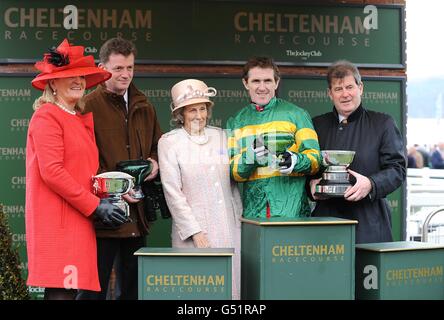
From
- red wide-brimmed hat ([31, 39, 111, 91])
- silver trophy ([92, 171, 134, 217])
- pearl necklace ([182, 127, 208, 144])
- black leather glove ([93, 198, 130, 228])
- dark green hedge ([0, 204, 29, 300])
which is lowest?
dark green hedge ([0, 204, 29, 300])

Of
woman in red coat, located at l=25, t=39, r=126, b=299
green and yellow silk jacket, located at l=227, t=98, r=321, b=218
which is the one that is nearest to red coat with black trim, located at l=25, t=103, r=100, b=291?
woman in red coat, located at l=25, t=39, r=126, b=299

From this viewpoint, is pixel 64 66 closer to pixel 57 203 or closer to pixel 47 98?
pixel 47 98

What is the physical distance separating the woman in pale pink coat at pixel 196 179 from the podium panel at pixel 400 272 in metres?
0.74

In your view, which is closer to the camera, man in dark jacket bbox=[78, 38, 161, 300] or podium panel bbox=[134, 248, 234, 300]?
podium panel bbox=[134, 248, 234, 300]

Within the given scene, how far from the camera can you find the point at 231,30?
5.44 metres

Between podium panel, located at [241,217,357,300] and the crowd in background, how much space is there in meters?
12.2

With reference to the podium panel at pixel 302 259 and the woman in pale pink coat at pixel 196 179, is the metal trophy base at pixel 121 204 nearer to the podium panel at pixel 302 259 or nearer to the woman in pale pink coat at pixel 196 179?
the woman in pale pink coat at pixel 196 179

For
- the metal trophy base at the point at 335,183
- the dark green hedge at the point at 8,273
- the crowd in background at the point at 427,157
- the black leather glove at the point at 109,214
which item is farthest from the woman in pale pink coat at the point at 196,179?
the crowd in background at the point at 427,157

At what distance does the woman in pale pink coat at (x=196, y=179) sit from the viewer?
368cm

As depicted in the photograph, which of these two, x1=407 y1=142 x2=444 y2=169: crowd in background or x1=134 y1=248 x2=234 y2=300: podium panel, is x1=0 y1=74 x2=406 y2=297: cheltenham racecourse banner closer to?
x1=134 y1=248 x2=234 y2=300: podium panel

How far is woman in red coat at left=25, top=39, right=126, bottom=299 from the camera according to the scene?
11.1ft

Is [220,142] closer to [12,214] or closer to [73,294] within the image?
[73,294]
